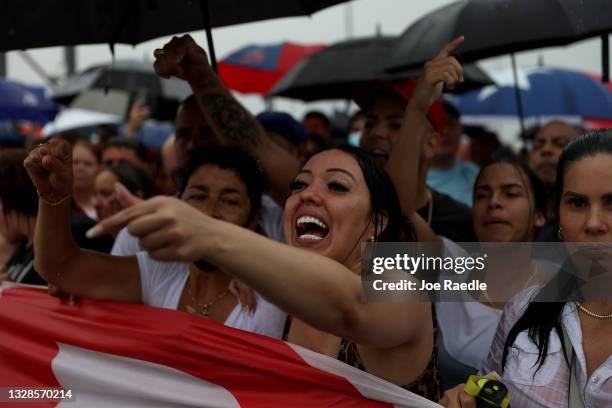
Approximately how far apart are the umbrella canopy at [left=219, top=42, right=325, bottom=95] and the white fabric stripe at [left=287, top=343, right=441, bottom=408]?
21.5 feet

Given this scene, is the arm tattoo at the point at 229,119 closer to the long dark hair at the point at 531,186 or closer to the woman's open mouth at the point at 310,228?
the woman's open mouth at the point at 310,228

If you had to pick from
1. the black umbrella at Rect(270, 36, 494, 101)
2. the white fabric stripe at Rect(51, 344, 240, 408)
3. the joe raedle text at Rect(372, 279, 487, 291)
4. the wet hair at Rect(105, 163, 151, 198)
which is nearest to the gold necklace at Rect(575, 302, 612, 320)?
the joe raedle text at Rect(372, 279, 487, 291)

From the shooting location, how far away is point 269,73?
8.80m

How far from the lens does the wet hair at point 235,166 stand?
3.33 metres

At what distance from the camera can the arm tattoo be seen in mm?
3578

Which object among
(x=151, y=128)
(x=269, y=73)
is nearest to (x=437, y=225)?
(x=269, y=73)

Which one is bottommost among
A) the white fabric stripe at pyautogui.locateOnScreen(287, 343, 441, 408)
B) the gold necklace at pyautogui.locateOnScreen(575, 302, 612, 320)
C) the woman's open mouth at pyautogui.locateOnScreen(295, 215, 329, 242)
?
the white fabric stripe at pyautogui.locateOnScreen(287, 343, 441, 408)

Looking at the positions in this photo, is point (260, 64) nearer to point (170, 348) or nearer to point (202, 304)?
point (202, 304)

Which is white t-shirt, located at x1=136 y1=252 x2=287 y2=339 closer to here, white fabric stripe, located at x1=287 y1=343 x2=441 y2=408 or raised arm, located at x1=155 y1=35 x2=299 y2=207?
white fabric stripe, located at x1=287 y1=343 x2=441 y2=408

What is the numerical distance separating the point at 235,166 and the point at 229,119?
1.13ft

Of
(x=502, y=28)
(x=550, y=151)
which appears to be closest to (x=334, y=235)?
(x=502, y=28)

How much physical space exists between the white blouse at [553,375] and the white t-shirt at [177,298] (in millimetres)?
829

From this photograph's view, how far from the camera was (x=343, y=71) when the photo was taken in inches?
260

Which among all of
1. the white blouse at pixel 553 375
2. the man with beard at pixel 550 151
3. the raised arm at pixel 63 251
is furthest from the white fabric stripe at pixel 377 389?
the man with beard at pixel 550 151
